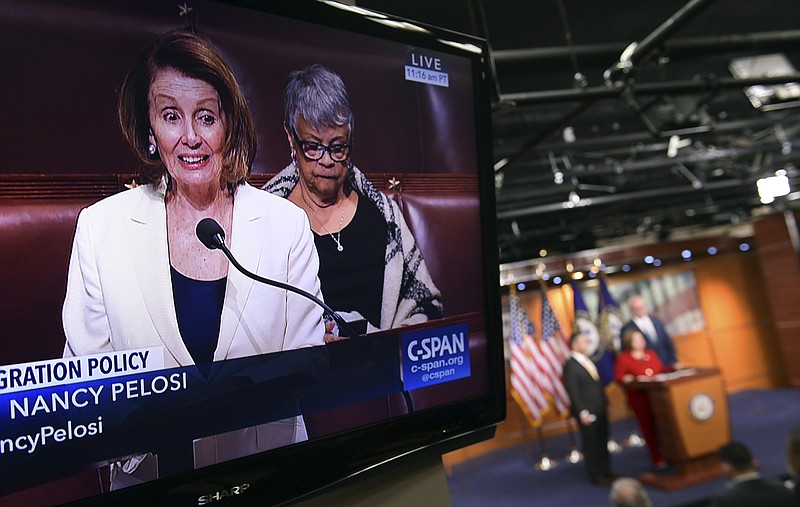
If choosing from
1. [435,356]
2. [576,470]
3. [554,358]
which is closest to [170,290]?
[435,356]

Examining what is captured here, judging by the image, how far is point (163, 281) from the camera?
86 cm

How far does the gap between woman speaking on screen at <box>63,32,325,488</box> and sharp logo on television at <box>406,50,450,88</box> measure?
1.17ft

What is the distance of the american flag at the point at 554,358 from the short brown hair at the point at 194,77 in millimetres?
8699

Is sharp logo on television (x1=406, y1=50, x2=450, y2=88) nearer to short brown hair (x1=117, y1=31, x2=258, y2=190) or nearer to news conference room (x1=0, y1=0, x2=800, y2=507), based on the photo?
news conference room (x1=0, y1=0, x2=800, y2=507)

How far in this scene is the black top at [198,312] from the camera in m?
0.86

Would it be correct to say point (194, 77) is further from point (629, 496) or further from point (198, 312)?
point (629, 496)

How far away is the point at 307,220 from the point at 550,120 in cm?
519

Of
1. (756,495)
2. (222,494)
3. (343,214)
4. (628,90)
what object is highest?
(628,90)

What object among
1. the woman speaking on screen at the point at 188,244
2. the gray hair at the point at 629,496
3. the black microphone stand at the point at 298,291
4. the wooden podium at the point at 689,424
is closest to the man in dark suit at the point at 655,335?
the wooden podium at the point at 689,424

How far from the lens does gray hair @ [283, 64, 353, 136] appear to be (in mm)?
1016

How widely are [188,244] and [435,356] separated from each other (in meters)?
0.49

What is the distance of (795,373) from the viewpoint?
11844mm

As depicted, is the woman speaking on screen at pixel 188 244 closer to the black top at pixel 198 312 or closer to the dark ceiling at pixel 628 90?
the black top at pixel 198 312

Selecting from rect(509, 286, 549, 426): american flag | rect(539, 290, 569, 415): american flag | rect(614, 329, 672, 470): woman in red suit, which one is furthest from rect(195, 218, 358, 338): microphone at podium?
rect(539, 290, 569, 415): american flag
